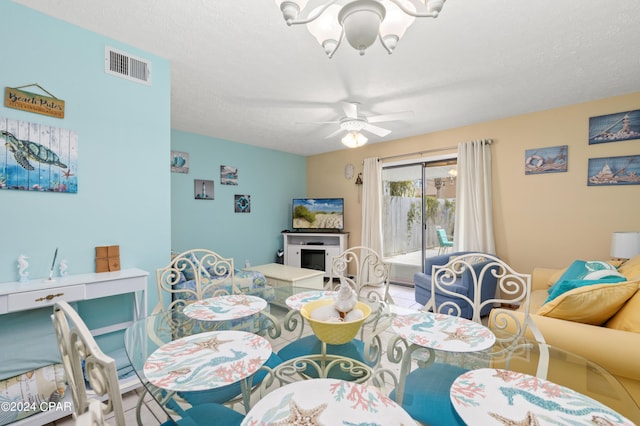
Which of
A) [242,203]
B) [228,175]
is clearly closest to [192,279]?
[242,203]

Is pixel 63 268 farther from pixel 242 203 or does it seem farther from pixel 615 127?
pixel 615 127

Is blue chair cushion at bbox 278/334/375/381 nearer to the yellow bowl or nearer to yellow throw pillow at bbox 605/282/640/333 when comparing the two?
the yellow bowl

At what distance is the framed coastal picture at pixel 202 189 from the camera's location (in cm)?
435

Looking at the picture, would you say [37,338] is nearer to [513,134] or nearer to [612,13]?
[612,13]

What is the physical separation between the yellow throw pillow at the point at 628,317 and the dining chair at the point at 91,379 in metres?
1.90

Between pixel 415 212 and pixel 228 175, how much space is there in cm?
339

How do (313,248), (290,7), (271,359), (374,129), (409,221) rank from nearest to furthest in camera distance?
(290,7) → (271,359) → (374,129) → (409,221) → (313,248)

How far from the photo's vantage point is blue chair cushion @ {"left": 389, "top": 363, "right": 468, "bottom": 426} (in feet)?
3.19

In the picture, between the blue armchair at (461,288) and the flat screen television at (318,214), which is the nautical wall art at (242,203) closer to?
the flat screen television at (318,214)

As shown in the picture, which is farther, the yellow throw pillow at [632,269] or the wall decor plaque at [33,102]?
the yellow throw pillow at [632,269]

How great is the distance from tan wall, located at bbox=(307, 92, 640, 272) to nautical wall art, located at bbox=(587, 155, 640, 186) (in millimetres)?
54

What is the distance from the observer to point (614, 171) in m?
2.97

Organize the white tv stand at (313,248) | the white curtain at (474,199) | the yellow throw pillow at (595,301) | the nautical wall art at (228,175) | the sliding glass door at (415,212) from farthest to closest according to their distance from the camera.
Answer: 1. the white tv stand at (313,248)
2. the nautical wall art at (228,175)
3. the sliding glass door at (415,212)
4. the white curtain at (474,199)
5. the yellow throw pillow at (595,301)

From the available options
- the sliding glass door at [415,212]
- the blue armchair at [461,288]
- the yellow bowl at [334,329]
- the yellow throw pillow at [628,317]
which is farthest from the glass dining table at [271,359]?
the sliding glass door at [415,212]
